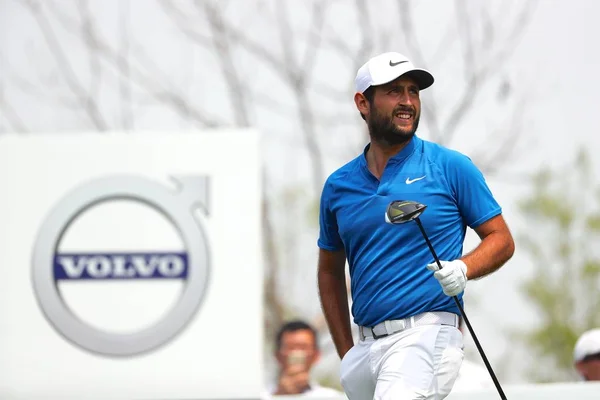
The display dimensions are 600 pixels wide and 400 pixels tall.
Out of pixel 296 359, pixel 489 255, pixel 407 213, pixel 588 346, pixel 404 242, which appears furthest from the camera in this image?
pixel 296 359

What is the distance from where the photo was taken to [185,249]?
402 inches

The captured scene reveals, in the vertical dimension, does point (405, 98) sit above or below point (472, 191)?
above

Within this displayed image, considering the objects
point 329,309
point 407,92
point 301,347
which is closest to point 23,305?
point 301,347

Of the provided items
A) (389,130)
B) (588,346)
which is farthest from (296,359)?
(389,130)

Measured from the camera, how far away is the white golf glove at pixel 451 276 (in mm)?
5211

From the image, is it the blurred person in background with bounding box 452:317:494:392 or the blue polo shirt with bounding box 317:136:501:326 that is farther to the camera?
the blurred person in background with bounding box 452:317:494:392

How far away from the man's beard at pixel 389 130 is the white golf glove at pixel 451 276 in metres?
0.66

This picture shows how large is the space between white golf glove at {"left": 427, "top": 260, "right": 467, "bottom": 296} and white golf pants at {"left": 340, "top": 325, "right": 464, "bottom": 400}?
0.28 metres

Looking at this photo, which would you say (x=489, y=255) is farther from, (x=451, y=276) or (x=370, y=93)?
(x=370, y=93)

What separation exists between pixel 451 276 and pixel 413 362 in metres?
0.41

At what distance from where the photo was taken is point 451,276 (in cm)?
521

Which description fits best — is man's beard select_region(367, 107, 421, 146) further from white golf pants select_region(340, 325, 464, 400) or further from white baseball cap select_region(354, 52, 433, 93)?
white golf pants select_region(340, 325, 464, 400)

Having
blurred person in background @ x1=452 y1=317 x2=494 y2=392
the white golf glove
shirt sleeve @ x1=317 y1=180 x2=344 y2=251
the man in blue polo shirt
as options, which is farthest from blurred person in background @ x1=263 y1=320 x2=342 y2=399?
the white golf glove

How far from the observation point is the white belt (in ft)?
18.1
